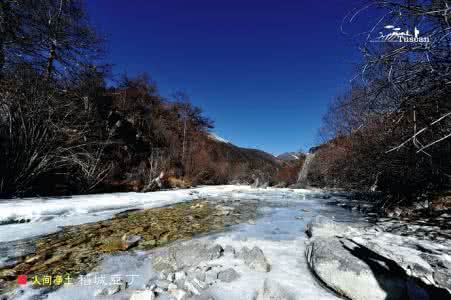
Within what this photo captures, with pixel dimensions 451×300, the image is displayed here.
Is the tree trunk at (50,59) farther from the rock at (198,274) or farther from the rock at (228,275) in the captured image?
the rock at (228,275)

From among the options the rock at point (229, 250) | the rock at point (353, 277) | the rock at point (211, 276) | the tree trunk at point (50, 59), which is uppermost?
the tree trunk at point (50, 59)

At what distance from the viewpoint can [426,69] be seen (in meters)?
2.21

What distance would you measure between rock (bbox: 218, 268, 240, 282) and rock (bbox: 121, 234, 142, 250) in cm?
132

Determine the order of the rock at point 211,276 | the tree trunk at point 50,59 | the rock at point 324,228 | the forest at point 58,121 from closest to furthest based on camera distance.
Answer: the rock at point 211,276 < the rock at point 324,228 < the forest at point 58,121 < the tree trunk at point 50,59

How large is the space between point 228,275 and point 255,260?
349 millimetres

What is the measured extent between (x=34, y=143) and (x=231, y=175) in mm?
14342

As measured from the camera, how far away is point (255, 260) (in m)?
2.18

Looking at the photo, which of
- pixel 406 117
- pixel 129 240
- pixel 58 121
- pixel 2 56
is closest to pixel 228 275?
pixel 129 240

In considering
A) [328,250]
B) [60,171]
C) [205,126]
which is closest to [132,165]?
[60,171]

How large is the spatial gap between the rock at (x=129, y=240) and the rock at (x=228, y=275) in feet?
4.35

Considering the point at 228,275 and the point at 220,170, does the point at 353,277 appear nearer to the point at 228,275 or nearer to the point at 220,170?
the point at 228,275

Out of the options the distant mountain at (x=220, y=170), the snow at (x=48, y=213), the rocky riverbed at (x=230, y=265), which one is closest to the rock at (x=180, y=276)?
the rocky riverbed at (x=230, y=265)

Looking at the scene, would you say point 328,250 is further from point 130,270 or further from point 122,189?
point 122,189

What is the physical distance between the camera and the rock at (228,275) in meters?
1.89
